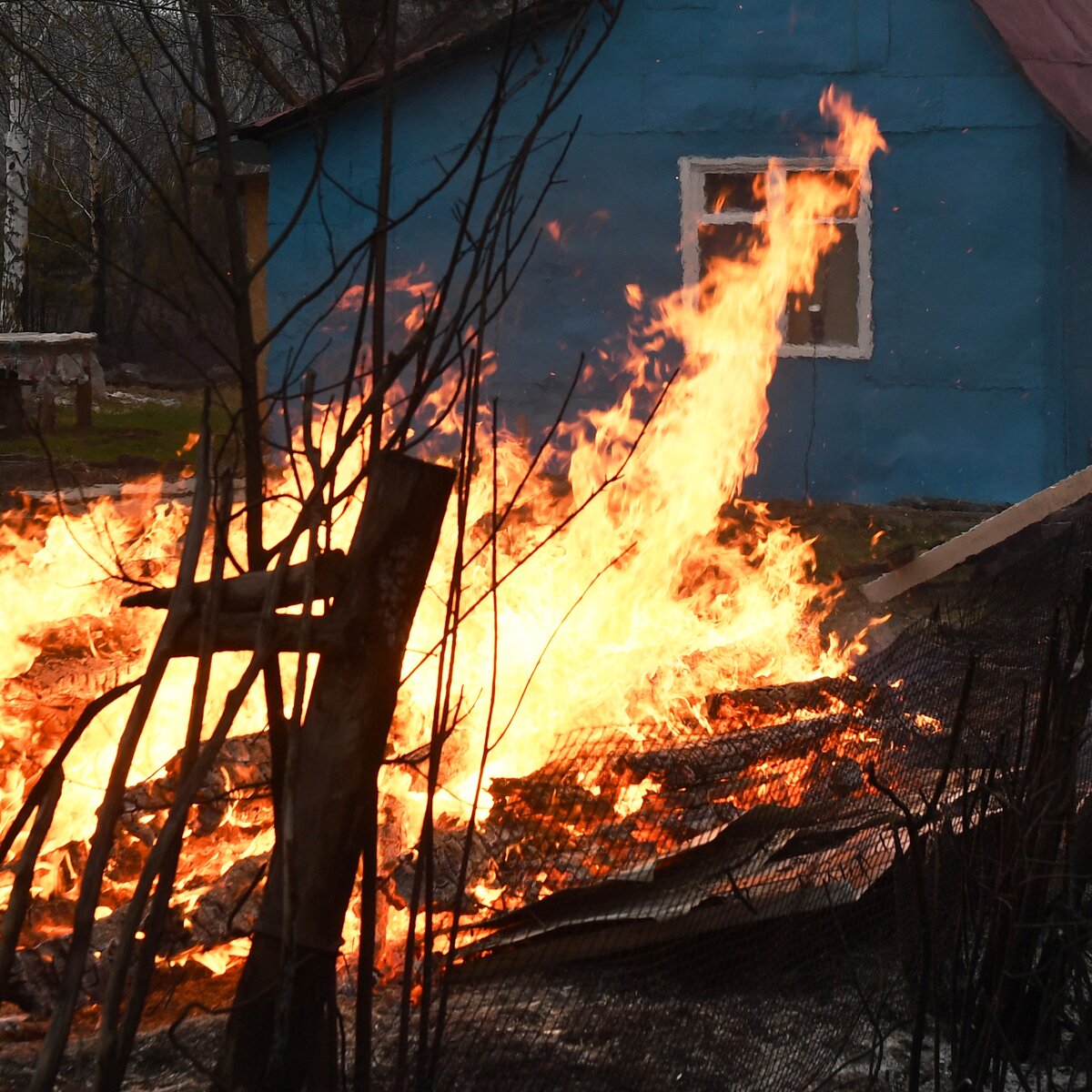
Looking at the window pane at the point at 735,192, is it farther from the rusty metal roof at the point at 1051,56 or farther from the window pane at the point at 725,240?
the rusty metal roof at the point at 1051,56

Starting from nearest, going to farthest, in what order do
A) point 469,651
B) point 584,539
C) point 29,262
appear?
1. point 469,651
2. point 584,539
3. point 29,262

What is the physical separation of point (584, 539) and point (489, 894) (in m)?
3.94

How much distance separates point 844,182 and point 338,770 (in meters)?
11.0

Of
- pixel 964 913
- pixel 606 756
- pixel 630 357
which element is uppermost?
pixel 630 357

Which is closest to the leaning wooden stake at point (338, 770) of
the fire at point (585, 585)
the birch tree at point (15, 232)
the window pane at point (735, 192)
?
the fire at point (585, 585)

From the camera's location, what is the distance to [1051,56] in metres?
Answer: 11.6

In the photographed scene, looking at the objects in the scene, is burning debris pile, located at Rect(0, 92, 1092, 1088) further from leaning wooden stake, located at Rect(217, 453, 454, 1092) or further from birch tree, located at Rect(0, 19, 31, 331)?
birch tree, located at Rect(0, 19, 31, 331)

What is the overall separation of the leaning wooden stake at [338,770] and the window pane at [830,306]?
1053 cm

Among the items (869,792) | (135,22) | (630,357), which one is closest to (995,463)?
(630,357)

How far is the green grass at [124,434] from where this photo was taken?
15.8 meters

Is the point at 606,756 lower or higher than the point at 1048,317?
lower

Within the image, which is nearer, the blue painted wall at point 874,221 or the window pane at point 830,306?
the blue painted wall at point 874,221

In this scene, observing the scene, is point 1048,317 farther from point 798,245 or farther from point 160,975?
point 160,975

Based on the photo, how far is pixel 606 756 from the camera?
3.82m
